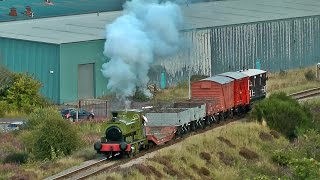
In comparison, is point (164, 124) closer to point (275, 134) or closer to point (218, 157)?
point (218, 157)

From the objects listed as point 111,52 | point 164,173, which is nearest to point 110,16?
point 111,52

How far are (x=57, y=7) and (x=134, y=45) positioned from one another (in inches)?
1748

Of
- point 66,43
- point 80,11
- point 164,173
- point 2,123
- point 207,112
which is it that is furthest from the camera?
point 80,11

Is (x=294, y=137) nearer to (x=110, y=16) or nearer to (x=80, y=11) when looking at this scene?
(x=110, y=16)

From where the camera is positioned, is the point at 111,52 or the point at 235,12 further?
the point at 235,12

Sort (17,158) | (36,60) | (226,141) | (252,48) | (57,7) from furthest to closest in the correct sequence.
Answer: (57,7), (252,48), (36,60), (226,141), (17,158)

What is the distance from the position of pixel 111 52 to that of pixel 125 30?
1.39m

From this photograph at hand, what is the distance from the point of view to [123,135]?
129 feet

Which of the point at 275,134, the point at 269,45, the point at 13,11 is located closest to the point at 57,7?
the point at 13,11

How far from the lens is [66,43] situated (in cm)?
6769

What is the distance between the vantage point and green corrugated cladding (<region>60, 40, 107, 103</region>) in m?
67.6

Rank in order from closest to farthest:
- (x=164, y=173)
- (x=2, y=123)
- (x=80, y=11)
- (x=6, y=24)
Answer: (x=164, y=173) → (x=2, y=123) → (x=6, y=24) → (x=80, y=11)

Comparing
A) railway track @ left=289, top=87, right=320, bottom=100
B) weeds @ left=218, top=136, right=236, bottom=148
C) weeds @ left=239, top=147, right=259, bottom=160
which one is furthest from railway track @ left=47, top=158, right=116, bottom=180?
railway track @ left=289, top=87, right=320, bottom=100

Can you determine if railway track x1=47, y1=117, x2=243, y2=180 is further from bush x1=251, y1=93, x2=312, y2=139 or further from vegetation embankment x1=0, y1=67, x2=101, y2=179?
bush x1=251, y1=93, x2=312, y2=139
